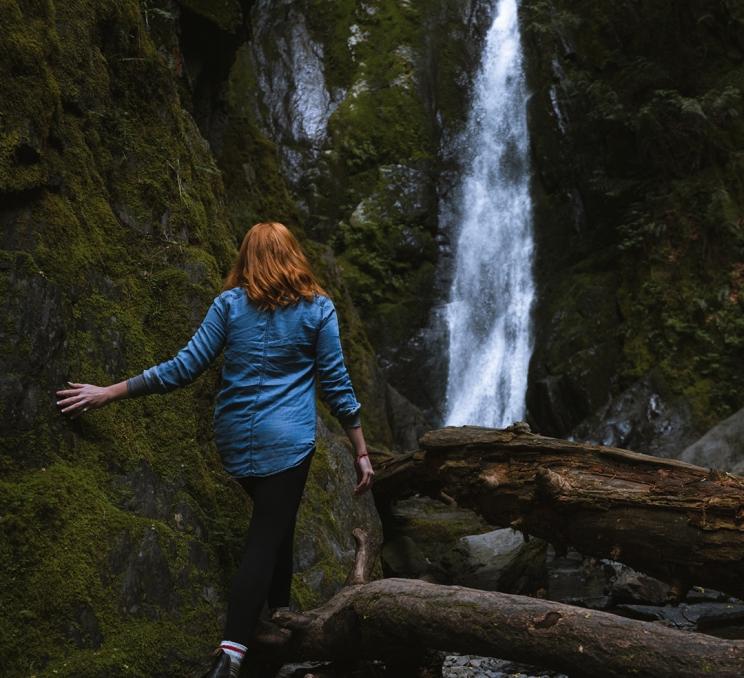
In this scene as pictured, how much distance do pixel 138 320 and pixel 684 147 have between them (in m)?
12.8

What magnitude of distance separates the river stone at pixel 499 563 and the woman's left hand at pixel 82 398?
13.3 feet

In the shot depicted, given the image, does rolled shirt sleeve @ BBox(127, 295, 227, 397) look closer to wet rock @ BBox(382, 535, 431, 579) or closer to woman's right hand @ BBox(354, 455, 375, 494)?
woman's right hand @ BBox(354, 455, 375, 494)

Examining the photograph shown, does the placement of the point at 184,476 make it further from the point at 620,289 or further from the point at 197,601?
the point at 620,289

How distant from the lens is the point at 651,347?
13.6 m

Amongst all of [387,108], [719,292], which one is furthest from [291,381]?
[387,108]

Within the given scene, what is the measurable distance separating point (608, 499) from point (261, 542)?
1997mm

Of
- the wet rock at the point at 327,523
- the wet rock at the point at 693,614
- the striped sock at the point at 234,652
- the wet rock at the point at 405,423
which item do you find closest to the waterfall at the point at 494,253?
the wet rock at the point at 405,423

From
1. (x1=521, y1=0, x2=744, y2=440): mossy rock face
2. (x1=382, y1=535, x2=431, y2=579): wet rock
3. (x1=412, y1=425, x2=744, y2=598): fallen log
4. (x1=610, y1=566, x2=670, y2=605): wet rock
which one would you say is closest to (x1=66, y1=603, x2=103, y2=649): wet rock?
(x1=412, y1=425, x2=744, y2=598): fallen log

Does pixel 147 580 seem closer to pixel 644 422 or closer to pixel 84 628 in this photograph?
pixel 84 628

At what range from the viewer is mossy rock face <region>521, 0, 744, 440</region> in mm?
12844

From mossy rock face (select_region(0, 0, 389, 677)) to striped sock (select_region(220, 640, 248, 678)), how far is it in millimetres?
294

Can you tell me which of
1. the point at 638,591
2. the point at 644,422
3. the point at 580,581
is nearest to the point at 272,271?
the point at 638,591

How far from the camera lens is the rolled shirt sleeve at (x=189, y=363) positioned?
121 inches

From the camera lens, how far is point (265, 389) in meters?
3.23
